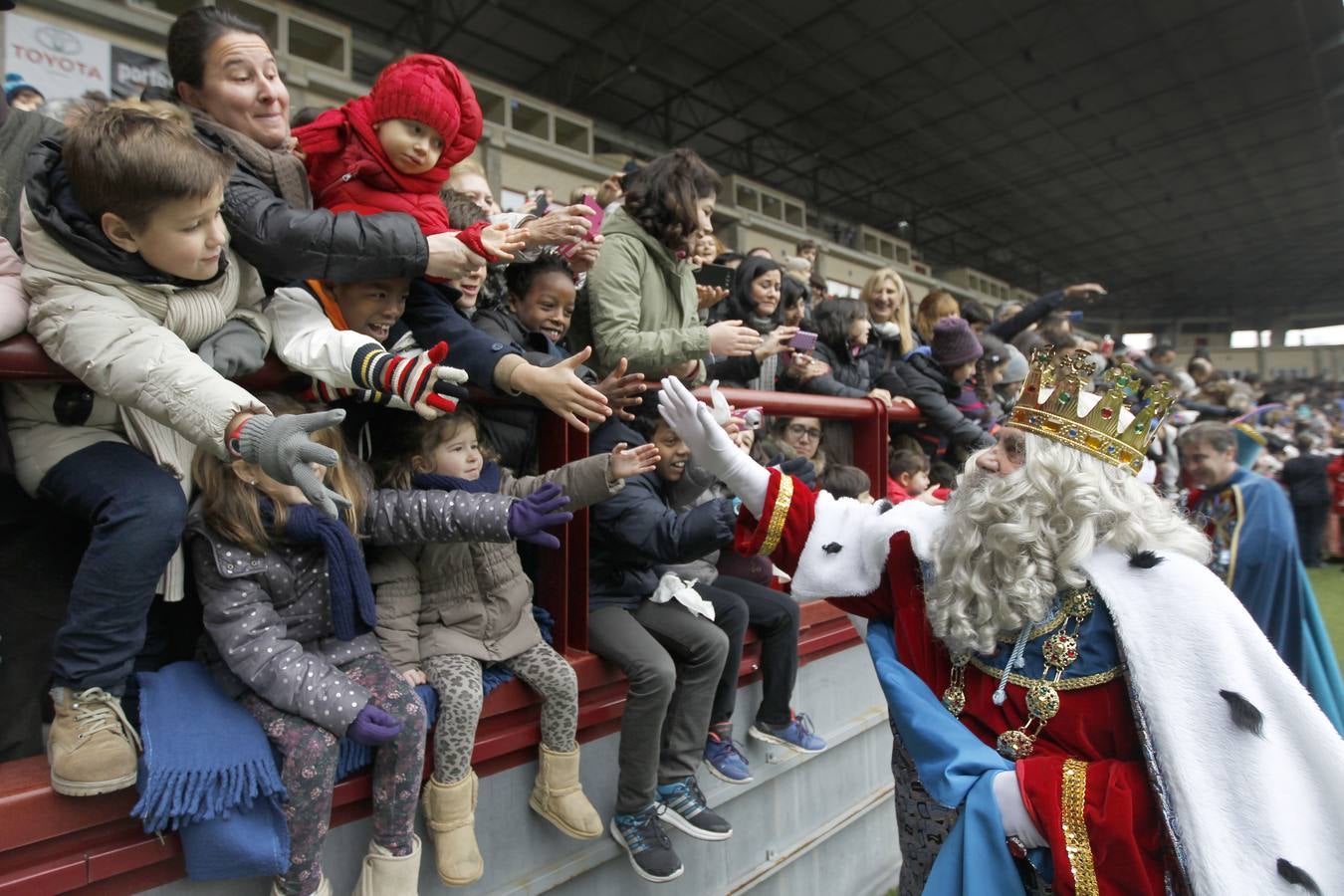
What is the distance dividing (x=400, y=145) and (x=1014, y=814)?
6.34ft

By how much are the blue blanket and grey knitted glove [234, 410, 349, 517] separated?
50cm

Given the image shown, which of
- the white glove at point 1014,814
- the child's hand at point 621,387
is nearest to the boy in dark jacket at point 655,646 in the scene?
the child's hand at point 621,387

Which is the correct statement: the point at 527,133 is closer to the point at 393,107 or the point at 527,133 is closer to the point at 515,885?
the point at 393,107

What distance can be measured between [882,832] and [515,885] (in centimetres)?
197

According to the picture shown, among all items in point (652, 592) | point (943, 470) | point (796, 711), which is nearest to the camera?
point (652, 592)

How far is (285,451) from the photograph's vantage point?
1.15 meters

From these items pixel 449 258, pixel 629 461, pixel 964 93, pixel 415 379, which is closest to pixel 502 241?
pixel 449 258

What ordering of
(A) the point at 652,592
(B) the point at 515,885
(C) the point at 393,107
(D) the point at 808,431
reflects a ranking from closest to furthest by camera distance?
(C) the point at 393,107 < (B) the point at 515,885 < (A) the point at 652,592 < (D) the point at 808,431

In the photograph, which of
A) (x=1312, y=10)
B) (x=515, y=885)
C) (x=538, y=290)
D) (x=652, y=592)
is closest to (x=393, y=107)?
(x=538, y=290)

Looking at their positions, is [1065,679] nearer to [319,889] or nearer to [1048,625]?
[1048,625]

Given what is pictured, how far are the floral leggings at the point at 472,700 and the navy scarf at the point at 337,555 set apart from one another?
257 mm

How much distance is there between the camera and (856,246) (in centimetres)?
1661

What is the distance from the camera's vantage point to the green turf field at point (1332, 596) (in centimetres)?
622

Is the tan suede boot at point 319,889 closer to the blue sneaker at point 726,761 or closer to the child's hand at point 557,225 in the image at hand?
the blue sneaker at point 726,761
